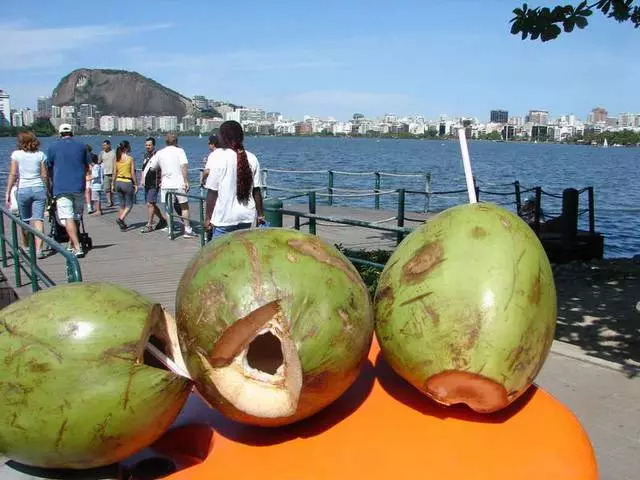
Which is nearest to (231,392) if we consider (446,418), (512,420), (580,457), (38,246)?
(446,418)

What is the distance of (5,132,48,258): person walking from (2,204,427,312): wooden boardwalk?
2.40ft

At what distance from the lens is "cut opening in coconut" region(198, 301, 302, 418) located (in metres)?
1.82

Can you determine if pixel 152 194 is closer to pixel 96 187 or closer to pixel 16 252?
pixel 96 187

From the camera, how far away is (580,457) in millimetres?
2055

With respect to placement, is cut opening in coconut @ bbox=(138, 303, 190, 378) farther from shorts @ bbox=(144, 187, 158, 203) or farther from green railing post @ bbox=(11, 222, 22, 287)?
shorts @ bbox=(144, 187, 158, 203)

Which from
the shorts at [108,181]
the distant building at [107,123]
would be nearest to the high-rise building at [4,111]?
the distant building at [107,123]

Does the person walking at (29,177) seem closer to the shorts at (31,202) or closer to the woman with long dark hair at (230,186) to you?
the shorts at (31,202)

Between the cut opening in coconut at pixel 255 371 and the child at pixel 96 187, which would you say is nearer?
the cut opening in coconut at pixel 255 371

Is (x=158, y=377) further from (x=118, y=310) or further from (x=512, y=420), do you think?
(x=512, y=420)

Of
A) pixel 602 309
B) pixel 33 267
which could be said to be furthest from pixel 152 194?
pixel 602 309

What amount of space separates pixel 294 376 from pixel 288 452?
0.83ft

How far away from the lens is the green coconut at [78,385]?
1766 millimetres

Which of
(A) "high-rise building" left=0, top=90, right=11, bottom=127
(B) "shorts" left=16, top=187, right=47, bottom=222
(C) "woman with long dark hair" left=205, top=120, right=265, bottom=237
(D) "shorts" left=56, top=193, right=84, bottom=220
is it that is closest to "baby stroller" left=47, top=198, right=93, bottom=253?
(B) "shorts" left=16, top=187, right=47, bottom=222

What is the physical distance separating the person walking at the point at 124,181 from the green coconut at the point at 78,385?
11.0 meters
